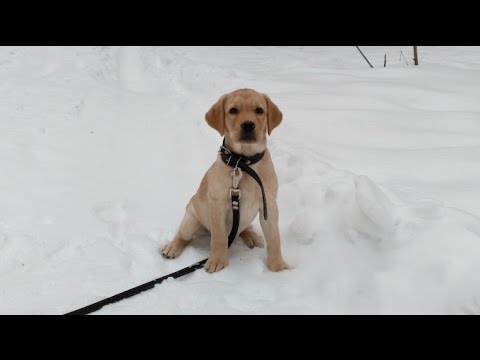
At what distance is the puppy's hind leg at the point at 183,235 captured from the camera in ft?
10.2

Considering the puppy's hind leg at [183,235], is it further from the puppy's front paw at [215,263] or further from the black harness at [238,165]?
the black harness at [238,165]

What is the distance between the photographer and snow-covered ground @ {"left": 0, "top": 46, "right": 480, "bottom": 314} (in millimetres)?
2551

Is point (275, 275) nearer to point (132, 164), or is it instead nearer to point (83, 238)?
point (83, 238)

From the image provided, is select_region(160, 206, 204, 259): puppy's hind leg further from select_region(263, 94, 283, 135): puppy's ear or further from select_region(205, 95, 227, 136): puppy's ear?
select_region(263, 94, 283, 135): puppy's ear

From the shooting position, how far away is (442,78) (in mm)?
6582

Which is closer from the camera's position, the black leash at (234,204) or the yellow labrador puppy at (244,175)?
the black leash at (234,204)

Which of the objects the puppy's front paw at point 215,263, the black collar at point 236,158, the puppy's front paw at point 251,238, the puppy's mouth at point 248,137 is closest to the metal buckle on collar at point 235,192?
the black collar at point 236,158

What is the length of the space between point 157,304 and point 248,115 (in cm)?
130

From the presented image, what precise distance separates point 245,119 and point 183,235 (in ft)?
3.42

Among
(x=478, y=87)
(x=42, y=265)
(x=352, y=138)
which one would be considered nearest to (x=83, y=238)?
(x=42, y=265)

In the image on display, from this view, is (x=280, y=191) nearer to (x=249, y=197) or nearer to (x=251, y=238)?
(x=251, y=238)

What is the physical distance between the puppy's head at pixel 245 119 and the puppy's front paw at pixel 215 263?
762mm

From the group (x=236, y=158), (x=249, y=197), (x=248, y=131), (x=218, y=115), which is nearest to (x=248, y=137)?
(x=248, y=131)

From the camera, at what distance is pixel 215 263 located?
116 inches
